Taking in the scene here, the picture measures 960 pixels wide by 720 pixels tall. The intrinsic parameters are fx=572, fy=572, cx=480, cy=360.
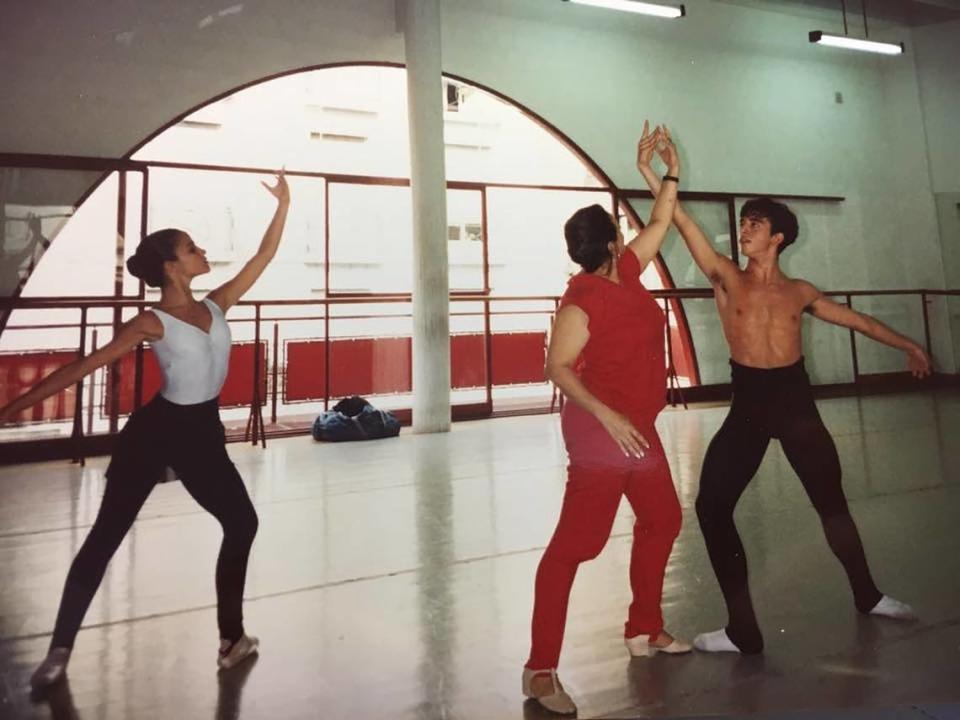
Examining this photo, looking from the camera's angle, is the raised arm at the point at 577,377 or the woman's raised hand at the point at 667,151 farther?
the woman's raised hand at the point at 667,151

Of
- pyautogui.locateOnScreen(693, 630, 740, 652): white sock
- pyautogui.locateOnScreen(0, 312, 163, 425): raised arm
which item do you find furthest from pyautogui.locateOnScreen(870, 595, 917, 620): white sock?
pyautogui.locateOnScreen(0, 312, 163, 425): raised arm

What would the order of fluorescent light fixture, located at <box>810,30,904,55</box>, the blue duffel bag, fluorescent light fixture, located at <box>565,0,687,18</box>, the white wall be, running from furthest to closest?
fluorescent light fixture, located at <box>810,30,904,55</box>, fluorescent light fixture, located at <box>565,0,687,18</box>, the white wall, the blue duffel bag

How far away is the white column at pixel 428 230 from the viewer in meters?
5.03

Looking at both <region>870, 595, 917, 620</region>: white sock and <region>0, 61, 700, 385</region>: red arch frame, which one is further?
<region>0, 61, 700, 385</region>: red arch frame

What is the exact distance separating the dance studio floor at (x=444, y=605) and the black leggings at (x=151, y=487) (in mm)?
152

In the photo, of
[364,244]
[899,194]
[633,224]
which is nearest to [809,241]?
[899,194]

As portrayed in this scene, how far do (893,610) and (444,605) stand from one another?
1195 millimetres

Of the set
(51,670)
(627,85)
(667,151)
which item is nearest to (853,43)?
(627,85)

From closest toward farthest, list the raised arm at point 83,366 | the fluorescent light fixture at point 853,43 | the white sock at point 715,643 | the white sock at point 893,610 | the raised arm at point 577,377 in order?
1. the raised arm at point 577,377
2. the raised arm at point 83,366
3. the white sock at point 715,643
4. the white sock at point 893,610
5. the fluorescent light fixture at point 853,43

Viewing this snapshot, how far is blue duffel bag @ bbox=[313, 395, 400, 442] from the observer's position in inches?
180

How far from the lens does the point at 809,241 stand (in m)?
7.20

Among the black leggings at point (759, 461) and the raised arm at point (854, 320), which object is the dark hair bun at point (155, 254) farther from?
the raised arm at point (854, 320)

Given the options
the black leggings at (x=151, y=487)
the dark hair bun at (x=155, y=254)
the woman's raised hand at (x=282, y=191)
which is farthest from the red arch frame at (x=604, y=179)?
the black leggings at (x=151, y=487)

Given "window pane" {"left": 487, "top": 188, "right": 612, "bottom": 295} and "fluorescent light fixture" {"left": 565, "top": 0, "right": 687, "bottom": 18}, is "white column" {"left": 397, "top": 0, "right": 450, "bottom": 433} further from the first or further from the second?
"window pane" {"left": 487, "top": 188, "right": 612, "bottom": 295}
